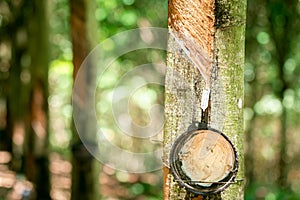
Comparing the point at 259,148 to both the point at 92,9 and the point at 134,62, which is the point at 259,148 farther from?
the point at 92,9

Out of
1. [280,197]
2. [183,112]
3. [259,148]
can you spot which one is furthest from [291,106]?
[183,112]

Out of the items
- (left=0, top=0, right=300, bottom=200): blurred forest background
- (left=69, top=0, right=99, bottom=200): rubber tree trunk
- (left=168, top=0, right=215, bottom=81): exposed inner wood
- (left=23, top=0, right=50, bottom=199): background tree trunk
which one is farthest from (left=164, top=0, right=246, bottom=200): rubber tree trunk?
(left=23, top=0, right=50, bottom=199): background tree trunk

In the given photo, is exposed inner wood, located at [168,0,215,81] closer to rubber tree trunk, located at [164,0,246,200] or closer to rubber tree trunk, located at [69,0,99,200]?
rubber tree trunk, located at [164,0,246,200]

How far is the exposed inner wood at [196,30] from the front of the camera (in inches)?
73.3

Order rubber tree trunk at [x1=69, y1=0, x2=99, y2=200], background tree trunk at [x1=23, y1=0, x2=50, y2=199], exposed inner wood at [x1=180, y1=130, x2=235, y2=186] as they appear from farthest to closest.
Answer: background tree trunk at [x1=23, y1=0, x2=50, y2=199]
rubber tree trunk at [x1=69, y1=0, x2=99, y2=200]
exposed inner wood at [x1=180, y1=130, x2=235, y2=186]

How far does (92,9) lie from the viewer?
584 centimetres

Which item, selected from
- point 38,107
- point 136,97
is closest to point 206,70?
point 38,107

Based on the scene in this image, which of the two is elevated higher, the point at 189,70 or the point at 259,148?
the point at 189,70

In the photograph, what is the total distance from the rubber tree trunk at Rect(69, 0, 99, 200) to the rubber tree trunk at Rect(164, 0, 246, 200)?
3.80m

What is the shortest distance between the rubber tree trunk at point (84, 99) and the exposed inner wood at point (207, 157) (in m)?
3.86

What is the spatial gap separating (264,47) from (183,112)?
820cm

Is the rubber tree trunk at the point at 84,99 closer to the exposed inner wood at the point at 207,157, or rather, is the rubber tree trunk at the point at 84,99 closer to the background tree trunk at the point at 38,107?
the background tree trunk at the point at 38,107

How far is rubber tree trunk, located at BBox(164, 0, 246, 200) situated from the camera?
1.86 metres

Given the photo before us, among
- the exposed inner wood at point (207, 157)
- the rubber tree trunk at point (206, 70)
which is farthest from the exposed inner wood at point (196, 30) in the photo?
the exposed inner wood at point (207, 157)
